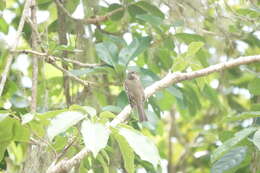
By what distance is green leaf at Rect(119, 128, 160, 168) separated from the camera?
212cm

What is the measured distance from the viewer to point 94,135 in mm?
2047

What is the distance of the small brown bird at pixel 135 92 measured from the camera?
11.8 ft

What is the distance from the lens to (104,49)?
380 cm

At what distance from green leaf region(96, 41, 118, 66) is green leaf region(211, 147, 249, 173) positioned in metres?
0.89

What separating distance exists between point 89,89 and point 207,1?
1.09 meters

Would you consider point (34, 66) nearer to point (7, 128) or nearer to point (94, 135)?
point (7, 128)

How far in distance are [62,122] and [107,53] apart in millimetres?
1699

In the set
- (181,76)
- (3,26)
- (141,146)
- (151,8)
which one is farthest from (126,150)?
(3,26)

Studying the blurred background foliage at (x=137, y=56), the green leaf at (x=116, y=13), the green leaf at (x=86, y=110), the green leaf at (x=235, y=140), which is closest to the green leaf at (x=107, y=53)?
the blurred background foliage at (x=137, y=56)

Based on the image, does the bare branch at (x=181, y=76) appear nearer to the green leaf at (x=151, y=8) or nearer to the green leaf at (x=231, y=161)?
the green leaf at (x=231, y=161)

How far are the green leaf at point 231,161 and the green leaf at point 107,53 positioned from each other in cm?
89

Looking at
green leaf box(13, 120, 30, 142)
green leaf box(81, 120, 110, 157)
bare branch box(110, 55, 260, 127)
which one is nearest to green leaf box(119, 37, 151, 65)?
bare branch box(110, 55, 260, 127)

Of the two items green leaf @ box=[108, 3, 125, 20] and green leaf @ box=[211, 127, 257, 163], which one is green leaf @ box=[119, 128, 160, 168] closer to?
green leaf @ box=[211, 127, 257, 163]

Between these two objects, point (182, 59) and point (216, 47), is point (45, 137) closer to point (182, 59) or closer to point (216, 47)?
point (182, 59)
